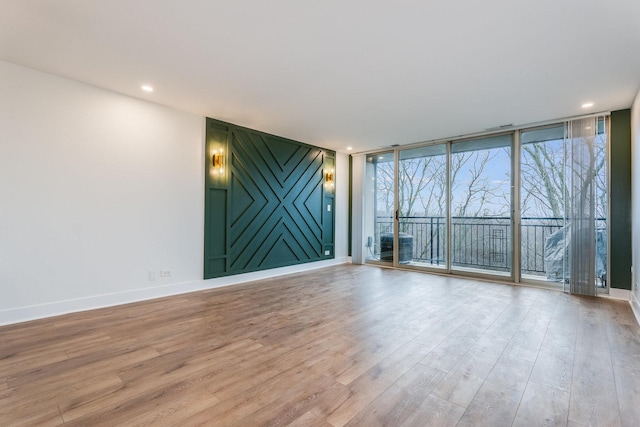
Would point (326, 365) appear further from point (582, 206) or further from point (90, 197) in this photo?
point (582, 206)

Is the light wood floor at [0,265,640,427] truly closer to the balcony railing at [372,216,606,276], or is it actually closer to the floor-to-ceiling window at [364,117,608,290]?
the floor-to-ceiling window at [364,117,608,290]

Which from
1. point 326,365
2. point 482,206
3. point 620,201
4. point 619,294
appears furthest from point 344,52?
point 619,294

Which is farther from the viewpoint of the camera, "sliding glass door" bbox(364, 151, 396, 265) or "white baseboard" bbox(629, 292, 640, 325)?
"sliding glass door" bbox(364, 151, 396, 265)

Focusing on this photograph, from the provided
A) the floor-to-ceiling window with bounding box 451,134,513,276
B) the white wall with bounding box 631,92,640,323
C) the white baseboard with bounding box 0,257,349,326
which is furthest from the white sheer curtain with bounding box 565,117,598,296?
the white baseboard with bounding box 0,257,349,326

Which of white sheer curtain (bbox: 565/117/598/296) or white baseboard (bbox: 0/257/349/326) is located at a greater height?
white sheer curtain (bbox: 565/117/598/296)

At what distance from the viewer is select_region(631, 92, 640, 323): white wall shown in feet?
11.3

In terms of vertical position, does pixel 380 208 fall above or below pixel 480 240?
above

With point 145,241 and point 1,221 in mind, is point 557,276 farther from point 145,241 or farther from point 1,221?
point 1,221

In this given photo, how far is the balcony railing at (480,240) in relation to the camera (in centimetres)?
495

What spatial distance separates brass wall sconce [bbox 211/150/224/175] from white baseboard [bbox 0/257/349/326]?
5.62 ft

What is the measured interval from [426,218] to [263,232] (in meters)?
3.30

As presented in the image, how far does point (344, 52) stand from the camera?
2719 mm

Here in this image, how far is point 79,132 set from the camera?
3408mm

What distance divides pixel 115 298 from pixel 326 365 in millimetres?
2956
